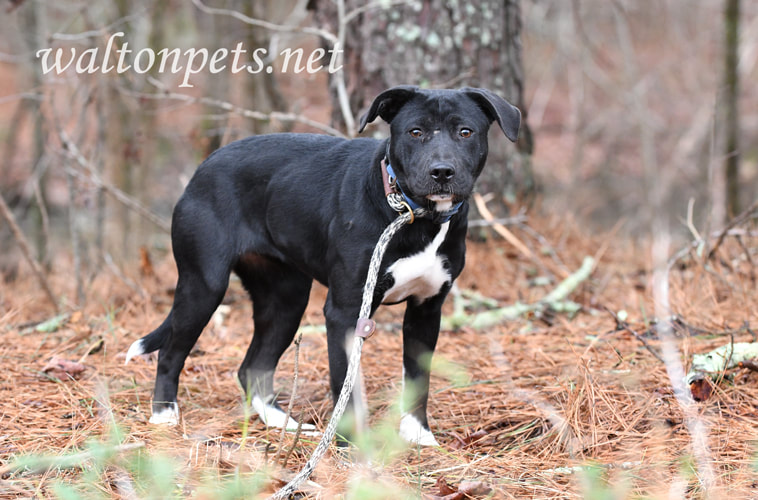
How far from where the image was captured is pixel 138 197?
8.11 meters

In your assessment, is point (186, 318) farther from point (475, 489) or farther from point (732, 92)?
point (732, 92)

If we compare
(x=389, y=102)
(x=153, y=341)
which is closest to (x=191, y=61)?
(x=153, y=341)

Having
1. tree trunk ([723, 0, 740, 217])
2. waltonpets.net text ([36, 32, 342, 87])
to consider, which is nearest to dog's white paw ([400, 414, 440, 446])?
waltonpets.net text ([36, 32, 342, 87])

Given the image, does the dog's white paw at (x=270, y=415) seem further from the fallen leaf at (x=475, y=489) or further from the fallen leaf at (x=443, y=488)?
the fallen leaf at (x=475, y=489)

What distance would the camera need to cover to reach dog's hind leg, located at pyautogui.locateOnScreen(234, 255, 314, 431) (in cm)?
412

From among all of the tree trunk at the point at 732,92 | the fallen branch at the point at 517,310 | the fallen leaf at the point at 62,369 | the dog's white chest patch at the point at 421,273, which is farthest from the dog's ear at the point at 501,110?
the tree trunk at the point at 732,92

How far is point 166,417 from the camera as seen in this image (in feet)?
12.0

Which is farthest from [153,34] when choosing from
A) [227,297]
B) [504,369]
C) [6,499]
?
[6,499]

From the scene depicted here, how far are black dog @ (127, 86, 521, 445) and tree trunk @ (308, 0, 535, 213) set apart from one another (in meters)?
1.89

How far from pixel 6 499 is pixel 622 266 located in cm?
505

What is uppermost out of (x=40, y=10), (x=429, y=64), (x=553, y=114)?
(x=40, y=10)

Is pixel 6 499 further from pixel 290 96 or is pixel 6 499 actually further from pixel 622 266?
pixel 290 96

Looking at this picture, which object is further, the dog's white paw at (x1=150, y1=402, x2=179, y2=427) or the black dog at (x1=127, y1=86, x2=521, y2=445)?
the dog's white paw at (x1=150, y1=402, x2=179, y2=427)

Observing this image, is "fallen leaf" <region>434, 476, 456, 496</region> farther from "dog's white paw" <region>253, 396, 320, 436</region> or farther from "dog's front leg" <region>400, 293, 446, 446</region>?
"dog's white paw" <region>253, 396, 320, 436</region>
